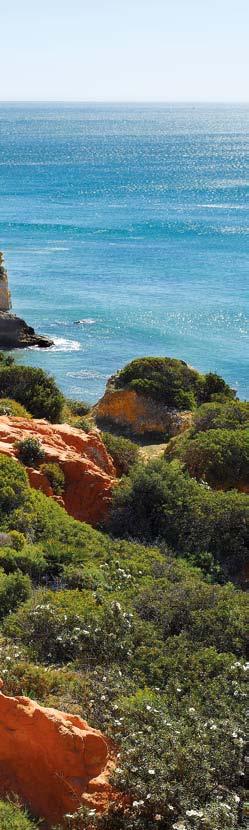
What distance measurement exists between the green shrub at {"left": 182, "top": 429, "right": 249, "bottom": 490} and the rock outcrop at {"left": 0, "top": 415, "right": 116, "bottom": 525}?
228 cm

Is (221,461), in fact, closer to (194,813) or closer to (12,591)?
(12,591)

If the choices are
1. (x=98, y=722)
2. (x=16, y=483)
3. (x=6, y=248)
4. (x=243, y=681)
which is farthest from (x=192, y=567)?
(x=6, y=248)

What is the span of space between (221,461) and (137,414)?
8.92 metres

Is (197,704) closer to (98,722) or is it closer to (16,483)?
(98,722)

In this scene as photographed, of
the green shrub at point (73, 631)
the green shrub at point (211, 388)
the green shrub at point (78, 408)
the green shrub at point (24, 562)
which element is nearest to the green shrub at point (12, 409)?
the green shrub at point (78, 408)

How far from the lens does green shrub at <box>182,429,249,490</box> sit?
1942cm

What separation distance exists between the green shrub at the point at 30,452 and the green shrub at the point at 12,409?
441 centimetres

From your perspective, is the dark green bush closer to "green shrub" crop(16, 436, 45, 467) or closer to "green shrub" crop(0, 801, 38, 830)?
"green shrub" crop(16, 436, 45, 467)

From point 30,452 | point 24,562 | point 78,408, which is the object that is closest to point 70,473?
point 30,452

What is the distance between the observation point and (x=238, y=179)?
454ft

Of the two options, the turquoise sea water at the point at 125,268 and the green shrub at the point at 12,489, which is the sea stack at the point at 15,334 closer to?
the turquoise sea water at the point at 125,268

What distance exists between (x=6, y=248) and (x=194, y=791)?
6730cm

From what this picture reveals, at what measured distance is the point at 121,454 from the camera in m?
21.2

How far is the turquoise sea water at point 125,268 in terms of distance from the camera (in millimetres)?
45969
